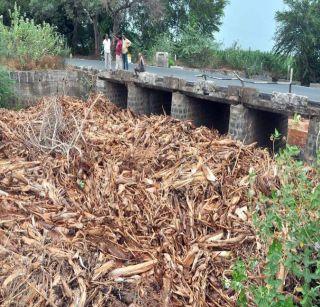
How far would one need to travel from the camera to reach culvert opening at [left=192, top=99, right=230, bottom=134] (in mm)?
13547

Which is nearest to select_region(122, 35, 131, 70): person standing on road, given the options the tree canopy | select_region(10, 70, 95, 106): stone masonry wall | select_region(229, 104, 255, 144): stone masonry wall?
select_region(10, 70, 95, 106): stone masonry wall

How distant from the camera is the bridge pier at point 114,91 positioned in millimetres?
15781

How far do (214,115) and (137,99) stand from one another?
230 cm

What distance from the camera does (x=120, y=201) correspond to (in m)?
7.88

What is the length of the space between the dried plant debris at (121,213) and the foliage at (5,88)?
3.32 meters

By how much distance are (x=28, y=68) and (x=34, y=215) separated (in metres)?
10.1

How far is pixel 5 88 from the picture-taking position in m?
14.5

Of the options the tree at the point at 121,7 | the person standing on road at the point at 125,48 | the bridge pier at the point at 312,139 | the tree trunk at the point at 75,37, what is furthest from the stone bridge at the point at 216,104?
the tree trunk at the point at 75,37

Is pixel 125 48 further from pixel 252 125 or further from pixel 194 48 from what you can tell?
pixel 194 48

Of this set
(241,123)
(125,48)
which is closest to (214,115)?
(241,123)

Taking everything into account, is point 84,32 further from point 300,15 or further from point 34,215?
point 34,215

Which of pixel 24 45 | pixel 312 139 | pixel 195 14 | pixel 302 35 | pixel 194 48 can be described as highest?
pixel 195 14

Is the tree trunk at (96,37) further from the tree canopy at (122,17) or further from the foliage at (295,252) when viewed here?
the foliage at (295,252)

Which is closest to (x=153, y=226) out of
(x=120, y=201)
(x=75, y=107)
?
(x=120, y=201)
